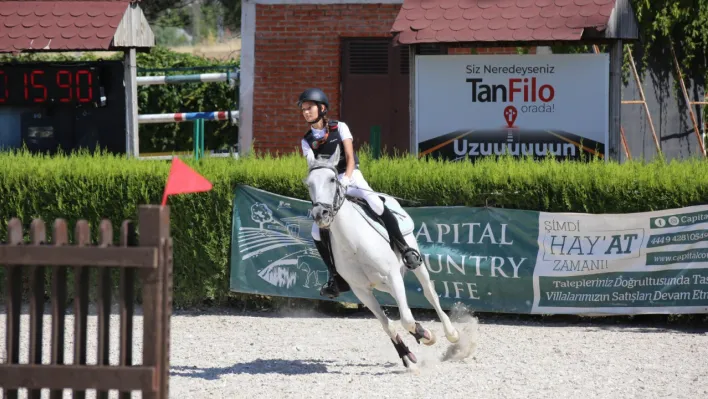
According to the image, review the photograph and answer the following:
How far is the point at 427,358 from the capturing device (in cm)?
973

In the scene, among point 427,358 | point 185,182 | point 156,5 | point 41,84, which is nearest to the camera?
point 185,182

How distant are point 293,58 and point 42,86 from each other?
15.6 feet

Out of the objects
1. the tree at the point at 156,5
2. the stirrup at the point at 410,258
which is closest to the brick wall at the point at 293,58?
the tree at the point at 156,5

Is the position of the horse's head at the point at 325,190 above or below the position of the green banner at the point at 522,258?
above

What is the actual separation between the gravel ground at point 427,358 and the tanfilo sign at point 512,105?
3.17m

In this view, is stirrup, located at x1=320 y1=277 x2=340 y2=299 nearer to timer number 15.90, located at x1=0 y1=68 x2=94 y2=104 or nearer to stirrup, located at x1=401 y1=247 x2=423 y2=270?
stirrup, located at x1=401 y1=247 x2=423 y2=270

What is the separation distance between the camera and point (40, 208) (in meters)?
12.4

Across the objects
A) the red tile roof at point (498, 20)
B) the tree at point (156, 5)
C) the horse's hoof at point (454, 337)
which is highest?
the tree at point (156, 5)

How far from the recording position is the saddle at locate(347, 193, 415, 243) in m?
9.20

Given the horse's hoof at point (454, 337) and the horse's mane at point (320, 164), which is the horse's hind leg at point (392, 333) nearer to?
the horse's hoof at point (454, 337)

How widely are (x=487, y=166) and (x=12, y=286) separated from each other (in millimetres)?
7095

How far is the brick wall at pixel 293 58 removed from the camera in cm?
1848

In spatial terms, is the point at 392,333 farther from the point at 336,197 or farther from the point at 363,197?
the point at 336,197

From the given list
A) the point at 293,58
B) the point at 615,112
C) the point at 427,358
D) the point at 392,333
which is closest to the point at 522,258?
the point at 427,358
